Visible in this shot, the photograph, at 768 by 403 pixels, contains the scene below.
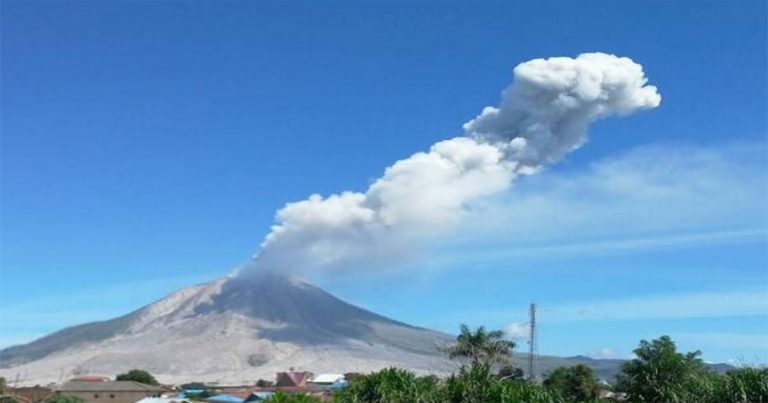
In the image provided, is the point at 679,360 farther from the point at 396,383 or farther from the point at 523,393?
the point at 396,383

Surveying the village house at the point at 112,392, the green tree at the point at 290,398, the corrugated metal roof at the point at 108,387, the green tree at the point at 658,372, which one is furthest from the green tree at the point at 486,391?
the corrugated metal roof at the point at 108,387

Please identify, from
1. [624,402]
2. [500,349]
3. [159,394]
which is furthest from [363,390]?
[159,394]

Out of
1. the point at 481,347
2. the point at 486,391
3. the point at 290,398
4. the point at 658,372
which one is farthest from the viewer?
the point at 481,347

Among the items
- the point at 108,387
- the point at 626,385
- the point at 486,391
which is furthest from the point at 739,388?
the point at 108,387

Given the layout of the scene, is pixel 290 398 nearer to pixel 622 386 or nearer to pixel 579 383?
pixel 622 386

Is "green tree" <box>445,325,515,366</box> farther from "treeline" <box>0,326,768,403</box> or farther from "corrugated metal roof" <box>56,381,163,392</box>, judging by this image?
→ "corrugated metal roof" <box>56,381,163,392</box>

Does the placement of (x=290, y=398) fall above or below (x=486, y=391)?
below

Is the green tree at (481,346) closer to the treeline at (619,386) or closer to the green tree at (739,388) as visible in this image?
the treeline at (619,386)
